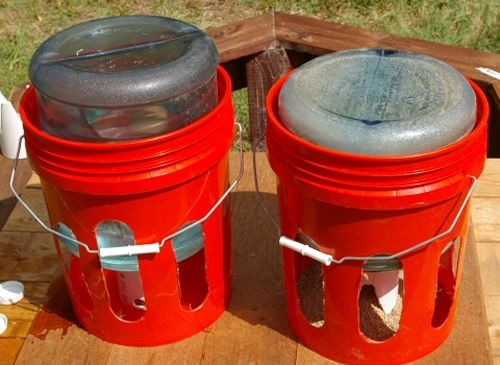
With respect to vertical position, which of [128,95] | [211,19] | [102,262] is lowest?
[211,19]

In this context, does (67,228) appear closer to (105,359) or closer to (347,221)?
(105,359)

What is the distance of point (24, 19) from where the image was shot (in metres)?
3.60

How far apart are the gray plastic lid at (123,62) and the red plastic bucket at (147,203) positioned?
0.07 m

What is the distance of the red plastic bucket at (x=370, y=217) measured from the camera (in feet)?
3.54

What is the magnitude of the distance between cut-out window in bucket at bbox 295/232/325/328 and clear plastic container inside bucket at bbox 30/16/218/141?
446 millimetres

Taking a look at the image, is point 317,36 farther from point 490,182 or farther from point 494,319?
point 494,319

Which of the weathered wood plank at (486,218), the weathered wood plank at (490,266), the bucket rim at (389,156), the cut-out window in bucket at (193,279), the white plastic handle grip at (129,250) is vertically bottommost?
the weathered wood plank at (490,266)

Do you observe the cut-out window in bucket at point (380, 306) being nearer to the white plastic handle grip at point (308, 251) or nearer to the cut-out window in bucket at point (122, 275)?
the white plastic handle grip at point (308, 251)

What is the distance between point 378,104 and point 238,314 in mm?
522

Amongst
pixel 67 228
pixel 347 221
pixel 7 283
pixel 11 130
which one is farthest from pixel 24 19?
pixel 347 221

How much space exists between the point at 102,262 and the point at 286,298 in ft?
1.14

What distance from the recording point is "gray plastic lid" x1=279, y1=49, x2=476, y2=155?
107 centimetres

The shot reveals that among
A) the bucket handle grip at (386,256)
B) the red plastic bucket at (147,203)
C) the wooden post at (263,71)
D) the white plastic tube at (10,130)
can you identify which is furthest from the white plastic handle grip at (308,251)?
the white plastic tube at (10,130)

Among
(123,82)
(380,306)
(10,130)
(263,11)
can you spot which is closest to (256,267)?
(380,306)
